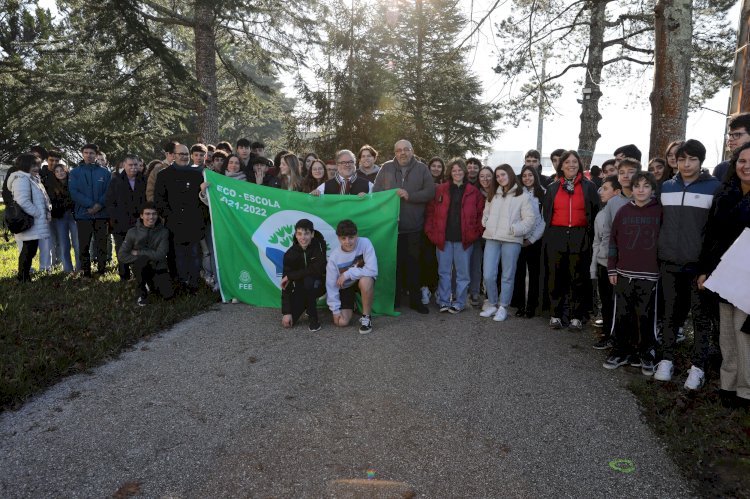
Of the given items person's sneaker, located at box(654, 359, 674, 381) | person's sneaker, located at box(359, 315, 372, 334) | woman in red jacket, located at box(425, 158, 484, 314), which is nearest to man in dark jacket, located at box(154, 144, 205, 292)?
person's sneaker, located at box(359, 315, 372, 334)

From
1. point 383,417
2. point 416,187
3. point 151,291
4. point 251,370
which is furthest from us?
point 151,291

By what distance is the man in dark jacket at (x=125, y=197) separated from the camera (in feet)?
25.8

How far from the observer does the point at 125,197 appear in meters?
7.86

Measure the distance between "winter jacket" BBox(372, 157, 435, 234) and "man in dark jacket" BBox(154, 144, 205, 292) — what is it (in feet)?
8.82

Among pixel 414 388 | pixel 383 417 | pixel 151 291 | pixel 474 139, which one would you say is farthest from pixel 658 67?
pixel 474 139

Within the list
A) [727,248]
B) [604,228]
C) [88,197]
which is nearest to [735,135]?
[727,248]

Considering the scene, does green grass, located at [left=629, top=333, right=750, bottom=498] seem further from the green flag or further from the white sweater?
the green flag

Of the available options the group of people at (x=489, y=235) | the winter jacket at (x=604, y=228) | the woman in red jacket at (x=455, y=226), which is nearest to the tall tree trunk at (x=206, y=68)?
the group of people at (x=489, y=235)

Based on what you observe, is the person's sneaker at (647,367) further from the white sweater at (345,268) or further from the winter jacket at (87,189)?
the winter jacket at (87,189)

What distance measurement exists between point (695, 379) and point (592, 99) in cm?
1162

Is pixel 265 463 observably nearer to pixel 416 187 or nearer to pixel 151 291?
pixel 416 187

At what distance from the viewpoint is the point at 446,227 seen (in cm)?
670

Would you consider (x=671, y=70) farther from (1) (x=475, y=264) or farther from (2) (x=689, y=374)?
(2) (x=689, y=374)

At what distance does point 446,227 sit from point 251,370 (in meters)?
3.33
